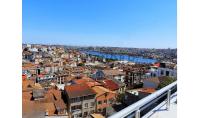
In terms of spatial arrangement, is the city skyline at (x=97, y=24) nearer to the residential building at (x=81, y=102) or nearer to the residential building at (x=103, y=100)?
the residential building at (x=81, y=102)

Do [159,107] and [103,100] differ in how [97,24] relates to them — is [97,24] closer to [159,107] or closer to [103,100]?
[103,100]

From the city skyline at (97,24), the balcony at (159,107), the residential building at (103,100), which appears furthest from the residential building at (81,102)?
the balcony at (159,107)

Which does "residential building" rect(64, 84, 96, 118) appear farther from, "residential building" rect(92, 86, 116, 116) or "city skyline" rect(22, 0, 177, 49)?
"city skyline" rect(22, 0, 177, 49)

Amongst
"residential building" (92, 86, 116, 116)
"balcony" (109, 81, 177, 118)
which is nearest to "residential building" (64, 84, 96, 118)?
"residential building" (92, 86, 116, 116)
